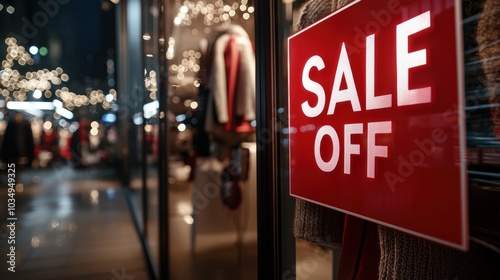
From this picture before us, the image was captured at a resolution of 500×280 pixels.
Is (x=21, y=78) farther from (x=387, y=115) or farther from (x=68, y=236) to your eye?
(x=387, y=115)

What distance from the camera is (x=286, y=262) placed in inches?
40.4

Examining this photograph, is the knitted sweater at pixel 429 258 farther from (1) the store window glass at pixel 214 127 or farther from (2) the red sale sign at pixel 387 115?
(1) the store window glass at pixel 214 127

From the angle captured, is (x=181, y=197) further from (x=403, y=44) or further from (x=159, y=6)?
(x=403, y=44)

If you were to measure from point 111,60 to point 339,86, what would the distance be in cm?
606

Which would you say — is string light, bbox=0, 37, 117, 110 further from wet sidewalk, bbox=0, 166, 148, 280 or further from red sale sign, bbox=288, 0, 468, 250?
red sale sign, bbox=288, 0, 468, 250

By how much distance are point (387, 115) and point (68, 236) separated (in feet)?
11.3

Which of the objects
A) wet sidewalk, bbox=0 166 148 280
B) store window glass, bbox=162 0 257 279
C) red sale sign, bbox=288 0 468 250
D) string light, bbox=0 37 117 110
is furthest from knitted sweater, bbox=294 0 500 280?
wet sidewalk, bbox=0 166 148 280

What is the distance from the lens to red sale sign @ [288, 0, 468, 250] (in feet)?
1.51

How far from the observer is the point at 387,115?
572mm

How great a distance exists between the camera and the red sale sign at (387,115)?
18.1 inches

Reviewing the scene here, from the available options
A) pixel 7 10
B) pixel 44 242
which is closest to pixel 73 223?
pixel 44 242

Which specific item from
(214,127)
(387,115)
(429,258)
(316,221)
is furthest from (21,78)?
(429,258)

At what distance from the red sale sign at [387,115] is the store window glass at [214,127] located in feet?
3.49

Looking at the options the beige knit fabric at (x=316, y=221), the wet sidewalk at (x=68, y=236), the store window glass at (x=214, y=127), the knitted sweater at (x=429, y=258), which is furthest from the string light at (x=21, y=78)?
the knitted sweater at (x=429, y=258)
